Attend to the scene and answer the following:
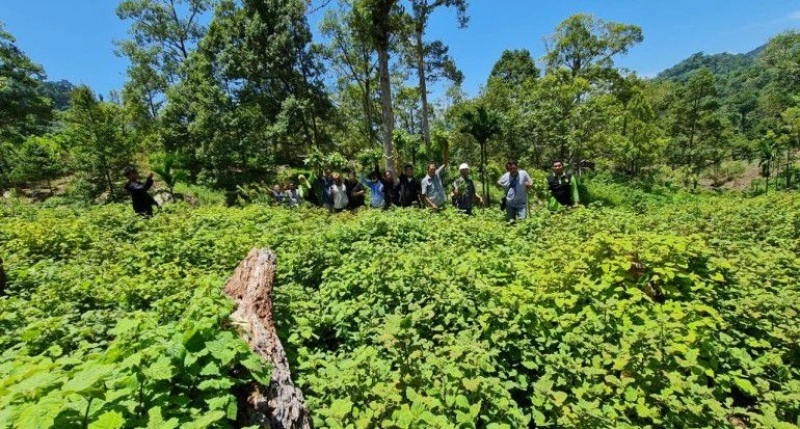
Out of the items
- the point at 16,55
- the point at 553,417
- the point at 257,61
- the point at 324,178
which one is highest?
the point at 16,55

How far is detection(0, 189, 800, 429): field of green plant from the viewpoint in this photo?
223 cm

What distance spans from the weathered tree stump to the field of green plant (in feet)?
0.42

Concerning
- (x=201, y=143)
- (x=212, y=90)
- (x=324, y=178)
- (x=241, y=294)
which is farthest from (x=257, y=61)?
(x=241, y=294)

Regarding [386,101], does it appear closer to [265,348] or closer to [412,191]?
[412,191]

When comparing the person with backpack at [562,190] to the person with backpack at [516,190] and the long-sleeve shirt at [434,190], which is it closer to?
the person with backpack at [516,190]

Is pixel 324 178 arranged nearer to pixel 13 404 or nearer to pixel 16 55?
pixel 13 404

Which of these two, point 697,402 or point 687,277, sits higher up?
point 687,277

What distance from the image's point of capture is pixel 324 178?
1080cm

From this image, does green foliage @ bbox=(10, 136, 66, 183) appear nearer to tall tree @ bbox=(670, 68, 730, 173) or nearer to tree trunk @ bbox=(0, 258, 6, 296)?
tree trunk @ bbox=(0, 258, 6, 296)

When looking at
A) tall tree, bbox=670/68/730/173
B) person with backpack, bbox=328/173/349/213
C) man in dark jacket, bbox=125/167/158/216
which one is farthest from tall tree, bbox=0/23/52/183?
tall tree, bbox=670/68/730/173

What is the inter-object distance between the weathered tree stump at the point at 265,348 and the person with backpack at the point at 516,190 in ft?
17.1

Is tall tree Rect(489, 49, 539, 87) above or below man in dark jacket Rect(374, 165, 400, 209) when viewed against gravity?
above

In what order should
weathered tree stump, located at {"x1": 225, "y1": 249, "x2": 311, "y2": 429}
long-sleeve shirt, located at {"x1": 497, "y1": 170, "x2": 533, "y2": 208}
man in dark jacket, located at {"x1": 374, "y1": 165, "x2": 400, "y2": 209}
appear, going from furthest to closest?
man in dark jacket, located at {"x1": 374, "y1": 165, "x2": 400, "y2": 209} → long-sleeve shirt, located at {"x1": 497, "y1": 170, "x2": 533, "y2": 208} → weathered tree stump, located at {"x1": 225, "y1": 249, "x2": 311, "y2": 429}

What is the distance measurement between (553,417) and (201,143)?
21.7 m
